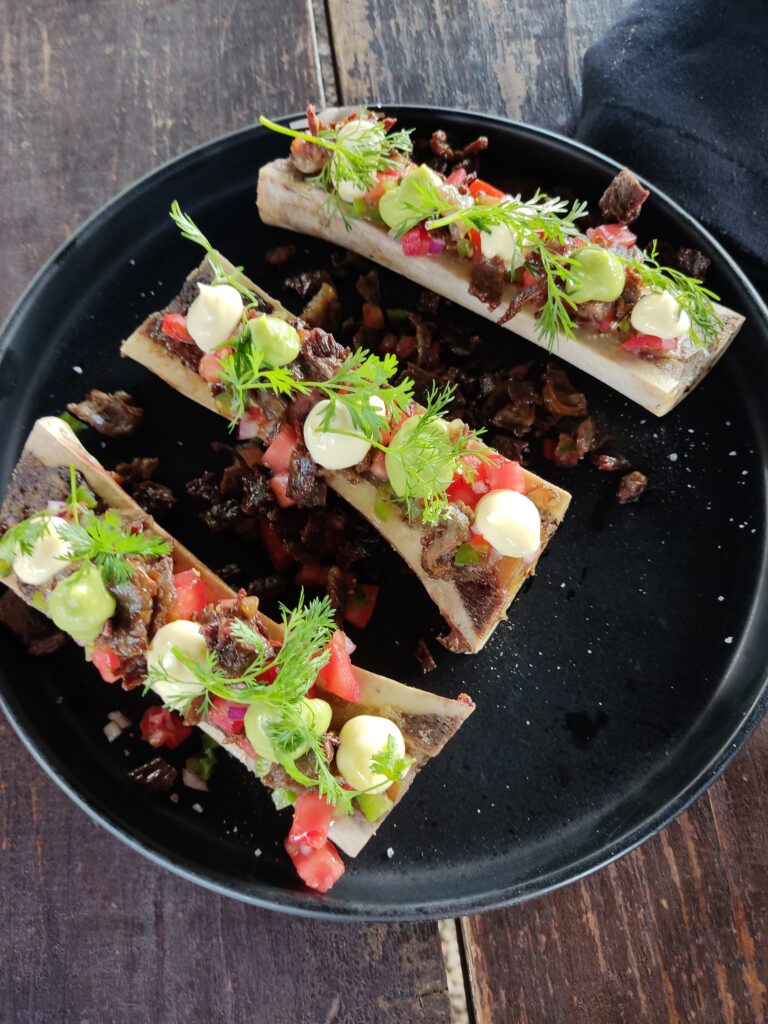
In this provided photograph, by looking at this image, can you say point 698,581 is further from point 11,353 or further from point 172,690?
point 11,353

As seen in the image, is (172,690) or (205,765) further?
(205,765)

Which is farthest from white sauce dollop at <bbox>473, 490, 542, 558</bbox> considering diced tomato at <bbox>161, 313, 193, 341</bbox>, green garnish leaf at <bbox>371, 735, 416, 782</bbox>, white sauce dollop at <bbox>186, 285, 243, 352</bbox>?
diced tomato at <bbox>161, 313, 193, 341</bbox>

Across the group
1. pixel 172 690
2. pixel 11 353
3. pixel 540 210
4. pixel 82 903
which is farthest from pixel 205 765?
pixel 540 210

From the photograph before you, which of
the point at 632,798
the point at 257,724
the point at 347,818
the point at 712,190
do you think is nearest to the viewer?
the point at 257,724

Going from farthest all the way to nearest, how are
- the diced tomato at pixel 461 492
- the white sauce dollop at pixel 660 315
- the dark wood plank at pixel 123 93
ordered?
1. the dark wood plank at pixel 123 93
2. the white sauce dollop at pixel 660 315
3. the diced tomato at pixel 461 492

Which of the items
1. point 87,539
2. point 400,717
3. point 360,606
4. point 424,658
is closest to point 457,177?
point 360,606

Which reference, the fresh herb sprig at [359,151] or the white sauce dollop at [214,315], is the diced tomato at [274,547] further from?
the fresh herb sprig at [359,151]

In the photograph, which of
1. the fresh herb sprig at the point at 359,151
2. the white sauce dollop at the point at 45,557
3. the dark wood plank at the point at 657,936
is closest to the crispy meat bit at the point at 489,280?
the fresh herb sprig at the point at 359,151
